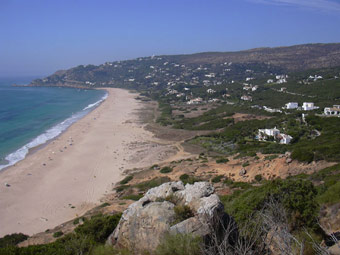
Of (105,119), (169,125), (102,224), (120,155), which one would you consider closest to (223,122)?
(169,125)

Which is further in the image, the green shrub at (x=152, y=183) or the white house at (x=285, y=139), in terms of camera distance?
the white house at (x=285, y=139)

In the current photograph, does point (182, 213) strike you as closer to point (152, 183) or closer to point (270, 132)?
point (152, 183)

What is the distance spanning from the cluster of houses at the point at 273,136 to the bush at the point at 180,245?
84.9 ft

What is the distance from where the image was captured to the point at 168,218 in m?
5.84

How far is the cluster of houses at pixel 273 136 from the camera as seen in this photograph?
28.8m

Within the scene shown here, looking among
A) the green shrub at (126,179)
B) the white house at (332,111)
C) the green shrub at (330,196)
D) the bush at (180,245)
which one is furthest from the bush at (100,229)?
the white house at (332,111)

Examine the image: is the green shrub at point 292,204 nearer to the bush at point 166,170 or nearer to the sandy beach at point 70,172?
the sandy beach at point 70,172

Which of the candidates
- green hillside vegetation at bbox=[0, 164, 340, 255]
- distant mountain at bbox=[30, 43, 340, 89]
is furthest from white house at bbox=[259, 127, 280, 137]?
distant mountain at bbox=[30, 43, 340, 89]

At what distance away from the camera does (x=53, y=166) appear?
2788 cm

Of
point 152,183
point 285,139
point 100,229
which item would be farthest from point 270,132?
point 100,229

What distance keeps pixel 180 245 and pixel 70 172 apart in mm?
23266

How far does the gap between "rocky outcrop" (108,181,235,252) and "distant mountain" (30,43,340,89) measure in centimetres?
10415

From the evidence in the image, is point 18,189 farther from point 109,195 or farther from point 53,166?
point 109,195

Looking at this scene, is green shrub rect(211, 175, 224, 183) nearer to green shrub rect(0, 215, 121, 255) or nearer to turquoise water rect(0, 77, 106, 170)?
green shrub rect(0, 215, 121, 255)
